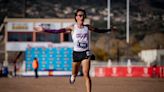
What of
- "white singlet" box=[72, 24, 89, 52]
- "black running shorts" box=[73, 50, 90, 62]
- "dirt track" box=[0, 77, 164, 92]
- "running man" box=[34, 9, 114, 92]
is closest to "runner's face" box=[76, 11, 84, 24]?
"running man" box=[34, 9, 114, 92]

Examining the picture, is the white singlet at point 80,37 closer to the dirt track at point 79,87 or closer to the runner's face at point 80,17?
the runner's face at point 80,17

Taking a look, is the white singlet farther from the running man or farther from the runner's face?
the runner's face

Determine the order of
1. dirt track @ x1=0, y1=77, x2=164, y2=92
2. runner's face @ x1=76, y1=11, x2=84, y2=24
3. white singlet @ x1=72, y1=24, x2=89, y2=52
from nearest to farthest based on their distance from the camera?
runner's face @ x1=76, y1=11, x2=84, y2=24
white singlet @ x1=72, y1=24, x2=89, y2=52
dirt track @ x1=0, y1=77, x2=164, y2=92

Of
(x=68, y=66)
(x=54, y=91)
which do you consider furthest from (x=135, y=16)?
(x=54, y=91)

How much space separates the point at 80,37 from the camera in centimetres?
1188

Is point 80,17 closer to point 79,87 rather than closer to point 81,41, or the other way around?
point 81,41

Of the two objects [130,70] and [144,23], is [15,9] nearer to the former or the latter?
[144,23]

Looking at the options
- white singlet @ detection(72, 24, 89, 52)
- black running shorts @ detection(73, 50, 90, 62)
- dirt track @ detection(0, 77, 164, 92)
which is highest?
white singlet @ detection(72, 24, 89, 52)

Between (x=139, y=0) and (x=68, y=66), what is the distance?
366 ft

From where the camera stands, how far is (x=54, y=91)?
55.9ft

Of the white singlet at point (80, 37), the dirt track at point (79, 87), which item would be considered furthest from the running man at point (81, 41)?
the dirt track at point (79, 87)

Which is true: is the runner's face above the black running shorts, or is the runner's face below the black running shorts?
above

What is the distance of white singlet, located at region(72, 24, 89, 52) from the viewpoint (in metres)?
11.9

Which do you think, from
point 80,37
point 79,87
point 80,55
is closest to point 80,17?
point 80,37
